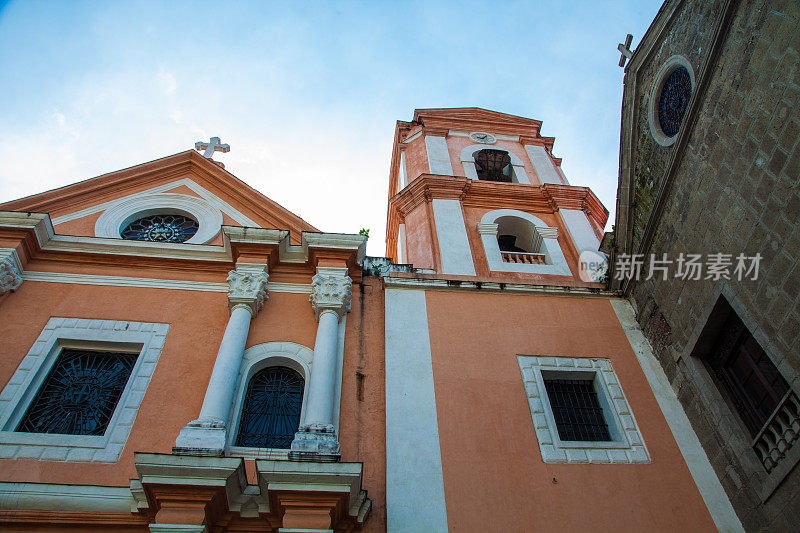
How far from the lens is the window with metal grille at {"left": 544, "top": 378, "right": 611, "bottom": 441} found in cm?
843

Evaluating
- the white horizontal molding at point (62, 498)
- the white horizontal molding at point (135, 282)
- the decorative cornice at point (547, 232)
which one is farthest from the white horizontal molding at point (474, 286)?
the white horizontal molding at point (62, 498)

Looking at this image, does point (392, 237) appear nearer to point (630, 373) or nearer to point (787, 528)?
point (630, 373)

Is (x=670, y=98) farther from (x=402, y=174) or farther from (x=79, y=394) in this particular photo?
(x=79, y=394)

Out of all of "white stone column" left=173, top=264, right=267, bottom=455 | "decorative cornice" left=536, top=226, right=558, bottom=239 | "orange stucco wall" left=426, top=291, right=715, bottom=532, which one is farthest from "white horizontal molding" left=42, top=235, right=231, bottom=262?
"decorative cornice" left=536, top=226, right=558, bottom=239

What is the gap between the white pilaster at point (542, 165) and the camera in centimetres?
1469

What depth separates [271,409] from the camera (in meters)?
8.28

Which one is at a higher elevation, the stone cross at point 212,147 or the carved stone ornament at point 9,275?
the stone cross at point 212,147

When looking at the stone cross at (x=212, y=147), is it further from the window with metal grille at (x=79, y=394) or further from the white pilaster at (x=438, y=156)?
the window with metal grille at (x=79, y=394)

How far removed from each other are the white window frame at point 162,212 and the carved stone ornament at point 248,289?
189cm

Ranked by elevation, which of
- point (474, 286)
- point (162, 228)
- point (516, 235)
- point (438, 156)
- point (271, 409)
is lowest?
point (271, 409)

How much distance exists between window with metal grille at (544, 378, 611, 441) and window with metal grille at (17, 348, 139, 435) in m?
5.93

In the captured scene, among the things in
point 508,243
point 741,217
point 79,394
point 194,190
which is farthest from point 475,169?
point 79,394

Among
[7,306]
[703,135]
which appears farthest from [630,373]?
[7,306]

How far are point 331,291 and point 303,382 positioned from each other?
1.41m
